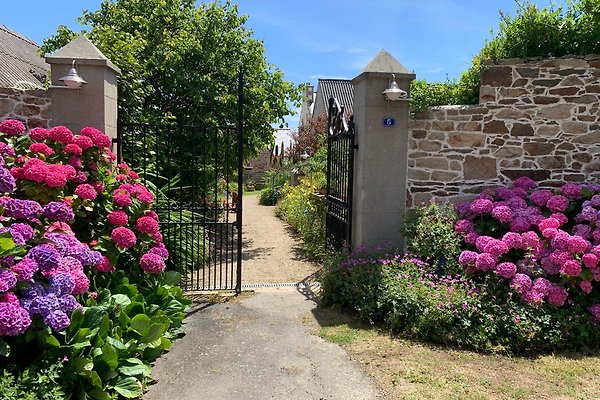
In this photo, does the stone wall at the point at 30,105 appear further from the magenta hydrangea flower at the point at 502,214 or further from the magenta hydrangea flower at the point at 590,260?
the magenta hydrangea flower at the point at 590,260

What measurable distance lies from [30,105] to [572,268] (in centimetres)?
658

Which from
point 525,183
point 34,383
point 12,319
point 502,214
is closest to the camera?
point 12,319

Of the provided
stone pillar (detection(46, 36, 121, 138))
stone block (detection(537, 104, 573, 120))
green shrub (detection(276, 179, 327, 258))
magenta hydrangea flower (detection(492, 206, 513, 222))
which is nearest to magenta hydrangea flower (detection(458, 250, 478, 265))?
magenta hydrangea flower (detection(492, 206, 513, 222))

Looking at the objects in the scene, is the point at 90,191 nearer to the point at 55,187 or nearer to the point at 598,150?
the point at 55,187

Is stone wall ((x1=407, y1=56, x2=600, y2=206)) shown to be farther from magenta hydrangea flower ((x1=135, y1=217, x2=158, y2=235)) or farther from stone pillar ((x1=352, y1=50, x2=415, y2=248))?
magenta hydrangea flower ((x1=135, y1=217, x2=158, y2=235))

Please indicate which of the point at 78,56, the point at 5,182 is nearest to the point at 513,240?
the point at 5,182

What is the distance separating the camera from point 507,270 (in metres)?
4.70

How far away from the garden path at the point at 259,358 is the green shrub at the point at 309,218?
2.41 meters

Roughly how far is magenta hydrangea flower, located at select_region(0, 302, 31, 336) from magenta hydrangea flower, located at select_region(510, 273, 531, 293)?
420cm

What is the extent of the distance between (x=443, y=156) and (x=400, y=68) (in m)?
1.31

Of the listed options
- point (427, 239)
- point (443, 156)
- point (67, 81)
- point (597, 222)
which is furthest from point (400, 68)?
point (67, 81)

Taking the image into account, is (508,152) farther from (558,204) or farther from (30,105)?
(30,105)

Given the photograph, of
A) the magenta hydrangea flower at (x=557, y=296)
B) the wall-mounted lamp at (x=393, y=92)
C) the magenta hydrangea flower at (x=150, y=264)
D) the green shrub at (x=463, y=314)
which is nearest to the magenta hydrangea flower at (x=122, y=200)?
the magenta hydrangea flower at (x=150, y=264)

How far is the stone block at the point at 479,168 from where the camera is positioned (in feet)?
20.5
